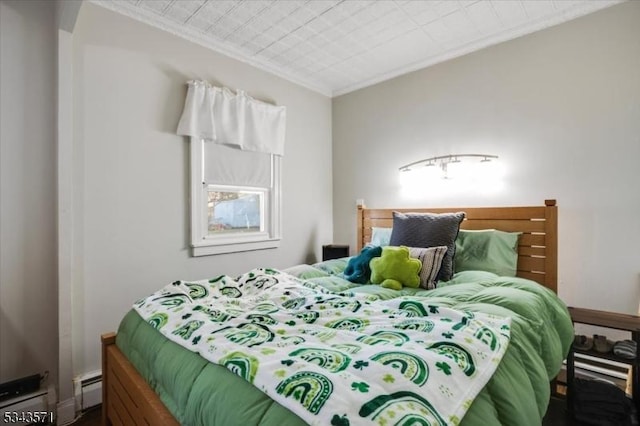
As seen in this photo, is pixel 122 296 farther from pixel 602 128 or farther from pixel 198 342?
pixel 602 128

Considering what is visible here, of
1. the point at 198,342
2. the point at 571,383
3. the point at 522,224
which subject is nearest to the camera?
the point at 198,342

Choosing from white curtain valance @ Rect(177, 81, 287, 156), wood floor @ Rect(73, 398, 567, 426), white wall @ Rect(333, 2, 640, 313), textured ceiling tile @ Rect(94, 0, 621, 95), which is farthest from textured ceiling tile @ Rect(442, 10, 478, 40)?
wood floor @ Rect(73, 398, 567, 426)

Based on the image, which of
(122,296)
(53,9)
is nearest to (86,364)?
(122,296)

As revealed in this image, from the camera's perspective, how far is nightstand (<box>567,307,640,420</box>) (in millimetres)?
1631

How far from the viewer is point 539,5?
212 cm

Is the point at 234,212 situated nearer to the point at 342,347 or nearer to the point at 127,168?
the point at 127,168

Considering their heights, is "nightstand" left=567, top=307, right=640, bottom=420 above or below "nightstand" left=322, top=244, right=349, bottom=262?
below

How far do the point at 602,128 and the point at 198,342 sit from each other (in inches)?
106

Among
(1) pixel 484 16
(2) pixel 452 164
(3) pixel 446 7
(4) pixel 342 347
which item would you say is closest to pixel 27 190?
(4) pixel 342 347

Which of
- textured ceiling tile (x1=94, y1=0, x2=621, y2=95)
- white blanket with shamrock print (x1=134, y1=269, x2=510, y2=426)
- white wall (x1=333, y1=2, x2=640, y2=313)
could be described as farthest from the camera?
textured ceiling tile (x1=94, y1=0, x2=621, y2=95)

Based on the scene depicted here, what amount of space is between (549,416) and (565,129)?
185cm

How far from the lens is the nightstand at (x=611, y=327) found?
1.63 m

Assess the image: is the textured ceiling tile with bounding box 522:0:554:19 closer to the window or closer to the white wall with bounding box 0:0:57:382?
the window

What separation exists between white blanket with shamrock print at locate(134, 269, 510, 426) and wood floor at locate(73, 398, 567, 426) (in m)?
1.00
